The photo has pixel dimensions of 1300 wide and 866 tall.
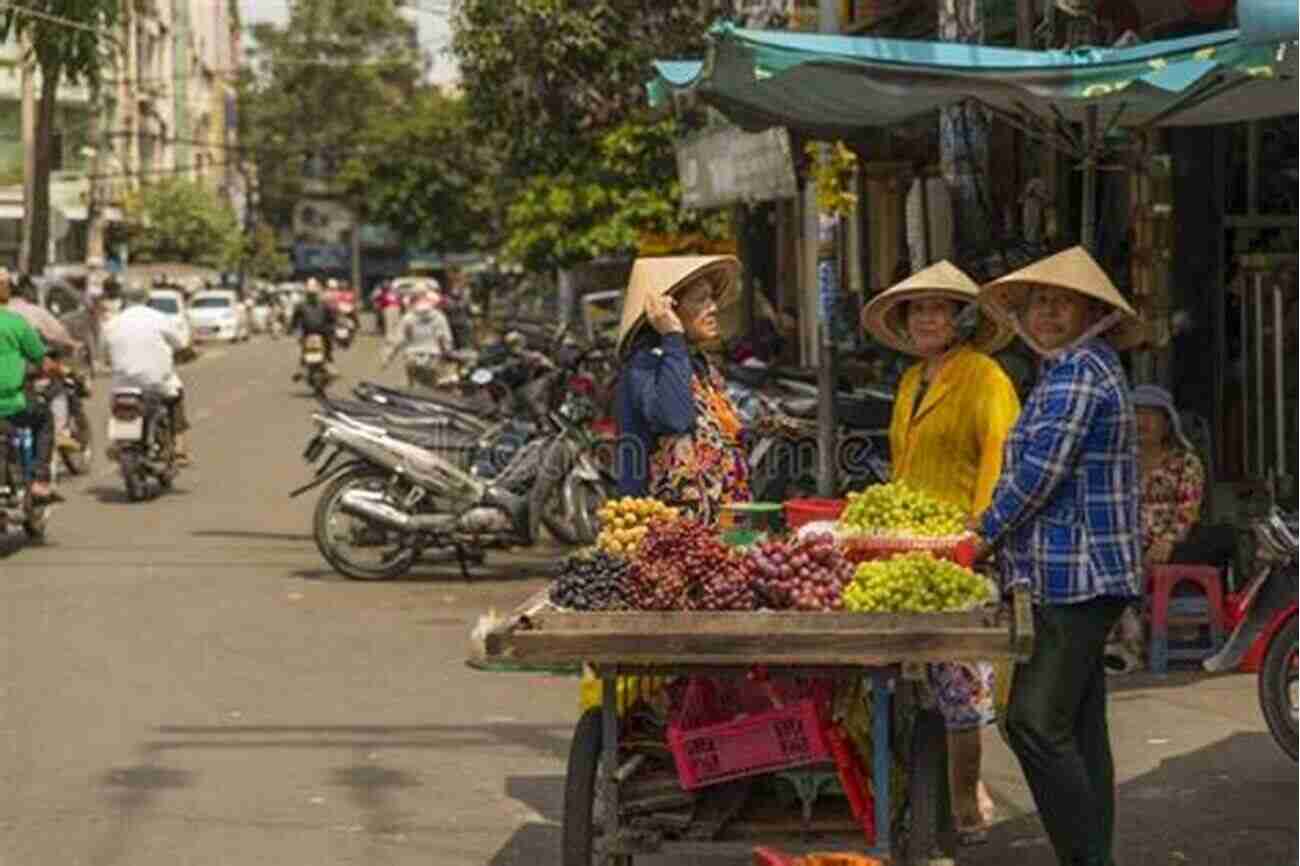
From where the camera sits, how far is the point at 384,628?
12.8 metres

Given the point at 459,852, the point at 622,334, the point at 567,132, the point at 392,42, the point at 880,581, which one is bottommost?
the point at 459,852

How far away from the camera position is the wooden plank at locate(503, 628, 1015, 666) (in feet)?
20.4

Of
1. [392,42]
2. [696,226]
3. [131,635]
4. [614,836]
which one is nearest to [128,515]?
[131,635]

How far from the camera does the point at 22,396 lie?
15695 millimetres

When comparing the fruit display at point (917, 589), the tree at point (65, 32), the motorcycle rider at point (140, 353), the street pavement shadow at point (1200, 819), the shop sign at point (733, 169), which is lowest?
the street pavement shadow at point (1200, 819)

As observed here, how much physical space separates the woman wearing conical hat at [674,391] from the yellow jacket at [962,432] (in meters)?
0.81

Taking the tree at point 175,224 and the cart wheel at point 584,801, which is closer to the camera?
the cart wheel at point 584,801

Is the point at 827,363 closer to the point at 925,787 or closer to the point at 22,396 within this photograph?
the point at 22,396

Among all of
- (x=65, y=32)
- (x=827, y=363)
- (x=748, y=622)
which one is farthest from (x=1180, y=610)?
(x=65, y=32)

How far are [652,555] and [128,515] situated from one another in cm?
1294

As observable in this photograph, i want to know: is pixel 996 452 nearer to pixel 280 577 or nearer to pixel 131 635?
pixel 131 635

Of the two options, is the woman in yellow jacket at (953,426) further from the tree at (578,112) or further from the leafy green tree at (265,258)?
the leafy green tree at (265,258)

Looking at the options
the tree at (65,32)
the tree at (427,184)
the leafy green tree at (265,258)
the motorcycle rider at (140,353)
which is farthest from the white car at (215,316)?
the motorcycle rider at (140,353)

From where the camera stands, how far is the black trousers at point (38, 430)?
16.0 metres
